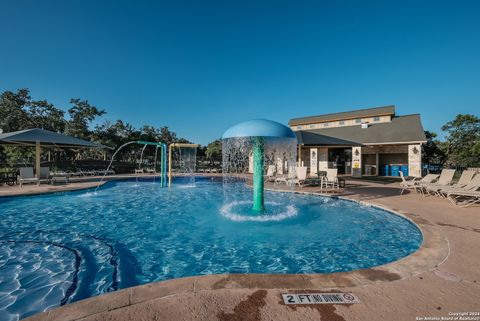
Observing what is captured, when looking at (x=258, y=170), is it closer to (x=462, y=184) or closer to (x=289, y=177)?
(x=289, y=177)

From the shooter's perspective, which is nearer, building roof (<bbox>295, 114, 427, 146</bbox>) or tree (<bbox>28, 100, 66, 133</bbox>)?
building roof (<bbox>295, 114, 427, 146</bbox>)

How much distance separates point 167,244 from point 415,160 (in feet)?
69.1

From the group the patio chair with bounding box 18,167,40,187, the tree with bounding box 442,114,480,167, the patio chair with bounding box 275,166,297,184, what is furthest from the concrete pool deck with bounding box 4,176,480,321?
the tree with bounding box 442,114,480,167

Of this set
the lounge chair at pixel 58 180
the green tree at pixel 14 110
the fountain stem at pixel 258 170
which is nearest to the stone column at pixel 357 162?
the fountain stem at pixel 258 170

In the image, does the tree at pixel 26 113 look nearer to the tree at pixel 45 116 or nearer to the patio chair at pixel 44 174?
the tree at pixel 45 116

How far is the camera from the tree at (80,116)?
2664 cm

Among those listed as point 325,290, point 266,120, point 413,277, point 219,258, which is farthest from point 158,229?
point 413,277

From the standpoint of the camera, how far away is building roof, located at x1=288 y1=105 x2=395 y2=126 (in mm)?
23706

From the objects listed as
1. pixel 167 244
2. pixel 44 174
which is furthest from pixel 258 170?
pixel 44 174

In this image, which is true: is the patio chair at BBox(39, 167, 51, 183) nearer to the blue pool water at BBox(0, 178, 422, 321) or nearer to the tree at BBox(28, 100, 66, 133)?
the blue pool water at BBox(0, 178, 422, 321)

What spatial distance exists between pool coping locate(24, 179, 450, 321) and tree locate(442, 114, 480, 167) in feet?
91.9

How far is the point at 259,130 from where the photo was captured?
20.5 ft

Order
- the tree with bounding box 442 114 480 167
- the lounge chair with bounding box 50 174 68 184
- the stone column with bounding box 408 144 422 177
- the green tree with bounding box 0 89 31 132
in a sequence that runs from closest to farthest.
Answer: the lounge chair with bounding box 50 174 68 184, the stone column with bounding box 408 144 422 177, the tree with bounding box 442 114 480 167, the green tree with bounding box 0 89 31 132

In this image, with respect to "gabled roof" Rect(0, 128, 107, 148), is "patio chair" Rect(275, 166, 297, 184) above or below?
below
